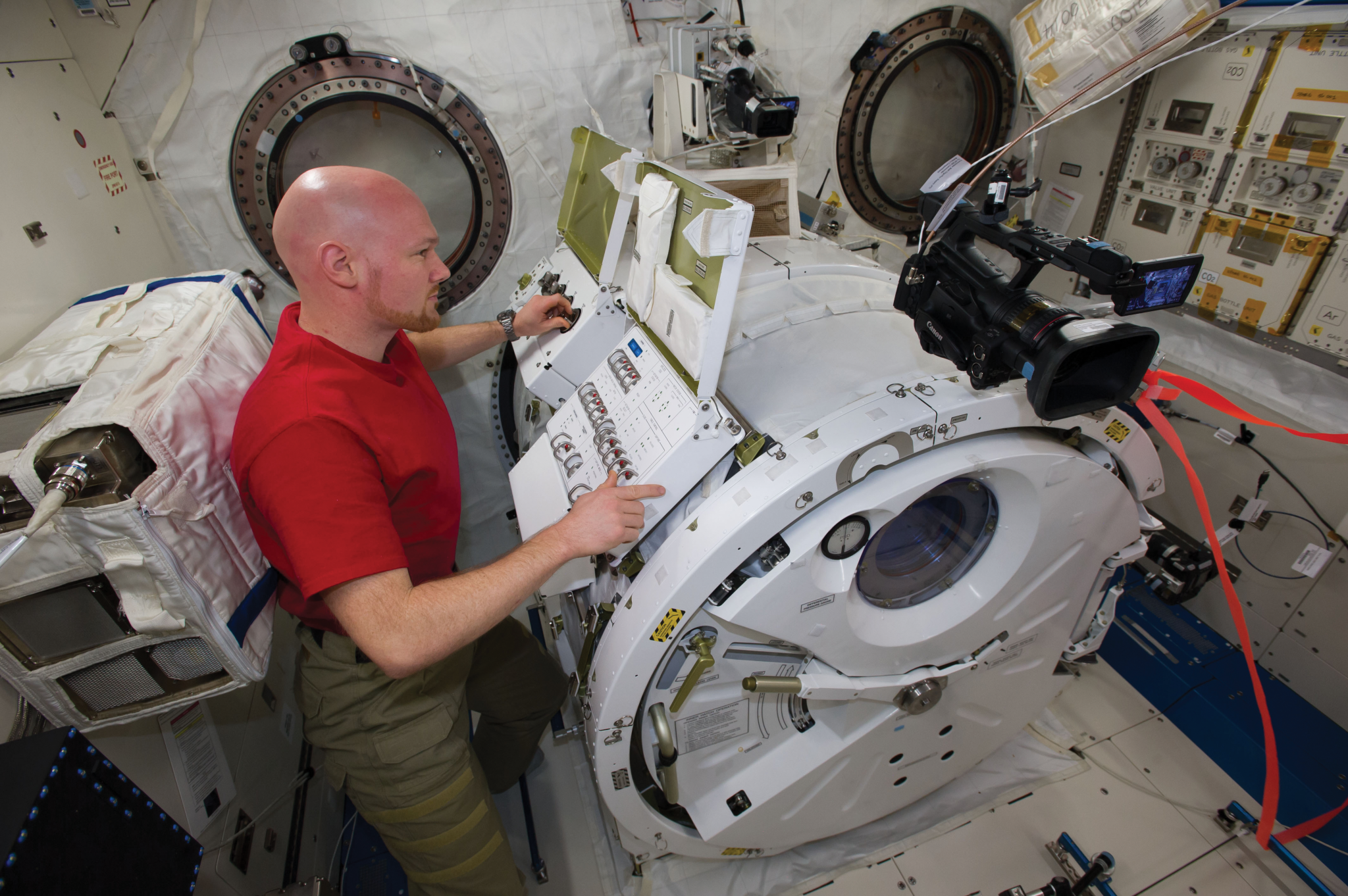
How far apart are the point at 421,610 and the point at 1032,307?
4.59 feet

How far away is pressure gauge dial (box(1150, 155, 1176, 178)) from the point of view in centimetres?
288

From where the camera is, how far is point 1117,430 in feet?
5.49

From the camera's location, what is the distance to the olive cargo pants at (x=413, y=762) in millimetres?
1761

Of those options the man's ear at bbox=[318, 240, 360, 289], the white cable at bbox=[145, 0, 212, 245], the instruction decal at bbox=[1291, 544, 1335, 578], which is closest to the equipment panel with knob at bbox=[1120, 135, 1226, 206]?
the instruction decal at bbox=[1291, 544, 1335, 578]

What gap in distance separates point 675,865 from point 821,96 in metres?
3.57

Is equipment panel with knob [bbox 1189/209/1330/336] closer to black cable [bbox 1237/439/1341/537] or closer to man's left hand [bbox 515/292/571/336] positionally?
black cable [bbox 1237/439/1341/537]

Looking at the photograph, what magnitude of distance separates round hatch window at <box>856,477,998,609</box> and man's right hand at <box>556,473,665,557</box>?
0.66m

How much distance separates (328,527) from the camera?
1.30m

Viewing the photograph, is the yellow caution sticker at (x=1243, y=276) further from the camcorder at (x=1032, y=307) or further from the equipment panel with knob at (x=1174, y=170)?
the camcorder at (x=1032, y=307)

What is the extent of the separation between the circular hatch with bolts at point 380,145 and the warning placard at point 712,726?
7.82 ft

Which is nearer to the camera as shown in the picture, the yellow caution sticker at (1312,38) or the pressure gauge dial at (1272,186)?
the yellow caution sticker at (1312,38)

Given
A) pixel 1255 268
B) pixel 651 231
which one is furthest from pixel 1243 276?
pixel 651 231

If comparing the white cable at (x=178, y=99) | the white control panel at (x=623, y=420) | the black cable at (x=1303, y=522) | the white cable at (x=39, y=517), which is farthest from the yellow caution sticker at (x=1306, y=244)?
the white cable at (x=178, y=99)

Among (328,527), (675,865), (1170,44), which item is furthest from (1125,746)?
(328,527)
